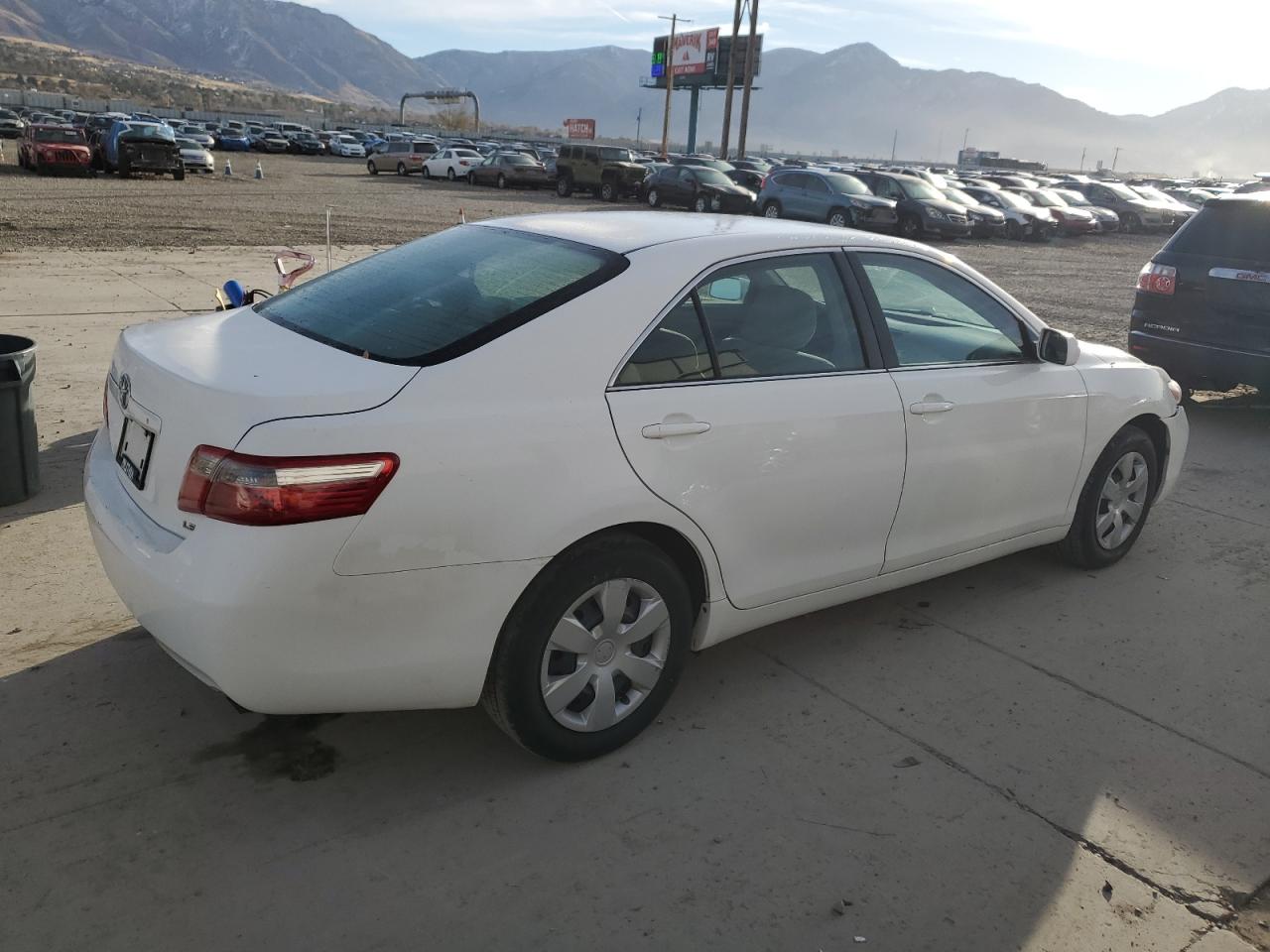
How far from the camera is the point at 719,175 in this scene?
31.7m

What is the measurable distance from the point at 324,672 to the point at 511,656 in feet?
1.70

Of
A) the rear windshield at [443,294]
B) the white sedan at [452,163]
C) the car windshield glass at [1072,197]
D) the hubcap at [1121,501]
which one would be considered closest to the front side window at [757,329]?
the rear windshield at [443,294]

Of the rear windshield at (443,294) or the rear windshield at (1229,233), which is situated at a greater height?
the rear windshield at (1229,233)

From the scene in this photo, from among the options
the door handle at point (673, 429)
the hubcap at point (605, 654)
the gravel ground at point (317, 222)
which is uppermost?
the door handle at point (673, 429)

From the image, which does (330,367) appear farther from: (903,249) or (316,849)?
(903,249)

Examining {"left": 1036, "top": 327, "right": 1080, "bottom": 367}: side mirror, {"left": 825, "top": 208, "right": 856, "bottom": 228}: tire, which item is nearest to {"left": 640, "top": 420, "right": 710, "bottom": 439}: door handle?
{"left": 1036, "top": 327, "right": 1080, "bottom": 367}: side mirror

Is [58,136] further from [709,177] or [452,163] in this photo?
[709,177]

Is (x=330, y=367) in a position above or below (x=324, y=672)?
above

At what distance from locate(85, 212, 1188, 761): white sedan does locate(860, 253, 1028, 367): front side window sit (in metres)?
0.01

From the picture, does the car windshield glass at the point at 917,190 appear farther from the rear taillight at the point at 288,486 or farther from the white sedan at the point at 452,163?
the rear taillight at the point at 288,486

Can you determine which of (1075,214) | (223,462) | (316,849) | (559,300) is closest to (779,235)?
(559,300)

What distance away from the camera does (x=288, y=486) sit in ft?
8.75

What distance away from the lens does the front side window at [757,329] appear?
11.1ft

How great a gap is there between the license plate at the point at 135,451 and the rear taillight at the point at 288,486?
417 millimetres
